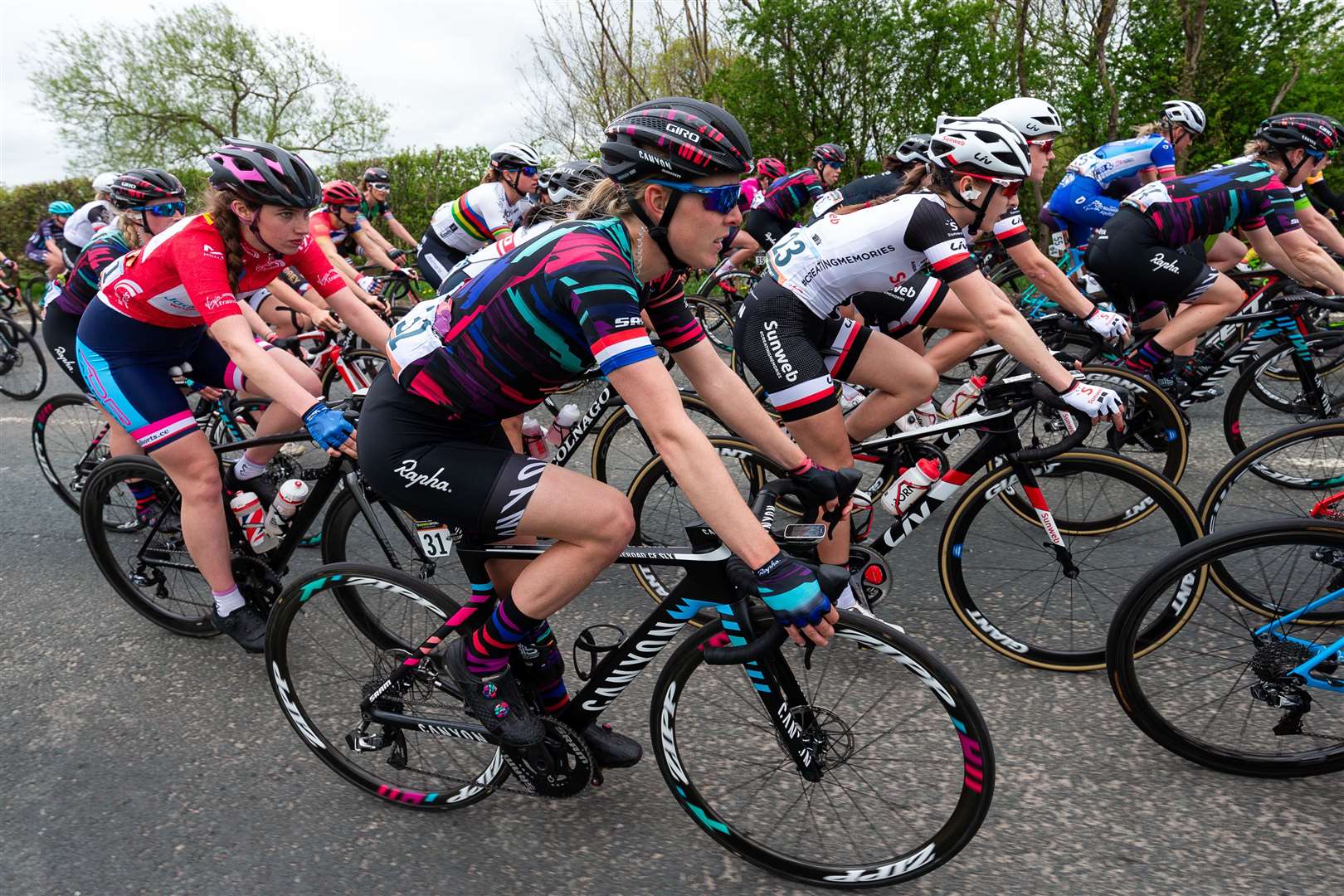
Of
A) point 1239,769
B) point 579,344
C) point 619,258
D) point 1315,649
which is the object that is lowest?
point 1239,769

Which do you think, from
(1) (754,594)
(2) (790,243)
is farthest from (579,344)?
(2) (790,243)

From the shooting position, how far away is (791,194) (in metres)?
7.78

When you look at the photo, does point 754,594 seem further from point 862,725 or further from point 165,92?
point 165,92

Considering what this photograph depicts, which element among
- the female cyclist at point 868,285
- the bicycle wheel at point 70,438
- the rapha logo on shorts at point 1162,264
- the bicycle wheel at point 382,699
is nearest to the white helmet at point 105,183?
the bicycle wheel at point 70,438

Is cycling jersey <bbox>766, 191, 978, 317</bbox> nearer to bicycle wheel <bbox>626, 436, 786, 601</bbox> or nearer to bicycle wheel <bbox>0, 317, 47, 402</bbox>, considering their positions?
bicycle wheel <bbox>626, 436, 786, 601</bbox>

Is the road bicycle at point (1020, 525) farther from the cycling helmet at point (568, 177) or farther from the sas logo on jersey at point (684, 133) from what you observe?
the cycling helmet at point (568, 177)

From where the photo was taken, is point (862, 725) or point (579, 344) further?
point (862, 725)

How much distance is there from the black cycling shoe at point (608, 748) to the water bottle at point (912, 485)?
4.81 feet

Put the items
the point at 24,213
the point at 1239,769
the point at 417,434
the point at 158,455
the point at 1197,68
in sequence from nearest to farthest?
the point at 417,434 → the point at 1239,769 → the point at 158,455 → the point at 1197,68 → the point at 24,213

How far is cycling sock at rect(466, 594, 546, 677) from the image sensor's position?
2293mm

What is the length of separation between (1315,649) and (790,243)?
2.37 m

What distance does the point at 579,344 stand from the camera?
207cm

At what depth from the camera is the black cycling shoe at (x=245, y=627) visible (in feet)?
11.8

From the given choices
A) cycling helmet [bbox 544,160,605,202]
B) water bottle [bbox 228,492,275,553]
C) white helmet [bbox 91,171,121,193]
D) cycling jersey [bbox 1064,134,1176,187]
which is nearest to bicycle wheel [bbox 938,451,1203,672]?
cycling helmet [bbox 544,160,605,202]
